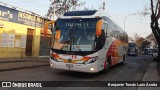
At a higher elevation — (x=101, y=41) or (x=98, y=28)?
(x=98, y=28)

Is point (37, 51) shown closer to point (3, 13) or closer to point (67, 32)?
point (3, 13)

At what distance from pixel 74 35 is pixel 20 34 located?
14670 millimetres

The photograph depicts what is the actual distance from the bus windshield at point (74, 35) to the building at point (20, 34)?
11258 millimetres

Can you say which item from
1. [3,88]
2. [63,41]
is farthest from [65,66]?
[3,88]

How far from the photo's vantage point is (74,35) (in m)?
13.9

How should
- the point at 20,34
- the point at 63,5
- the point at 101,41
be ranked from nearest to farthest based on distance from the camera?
the point at 101,41 < the point at 20,34 < the point at 63,5

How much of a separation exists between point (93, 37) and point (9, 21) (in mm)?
13647

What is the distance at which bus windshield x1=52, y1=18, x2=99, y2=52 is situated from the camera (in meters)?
13.6

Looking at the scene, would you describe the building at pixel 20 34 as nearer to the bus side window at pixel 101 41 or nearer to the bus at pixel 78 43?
the bus at pixel 78 43

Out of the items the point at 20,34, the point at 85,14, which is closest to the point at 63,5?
the point at 20,34

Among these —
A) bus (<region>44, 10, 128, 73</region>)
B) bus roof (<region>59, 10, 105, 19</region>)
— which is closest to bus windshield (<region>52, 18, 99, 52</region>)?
bus (<region>44, 10, 128, 73</region>)

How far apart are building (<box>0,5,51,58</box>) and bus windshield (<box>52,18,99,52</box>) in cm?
1126

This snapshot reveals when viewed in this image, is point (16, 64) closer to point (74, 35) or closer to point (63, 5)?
point (74, 35)

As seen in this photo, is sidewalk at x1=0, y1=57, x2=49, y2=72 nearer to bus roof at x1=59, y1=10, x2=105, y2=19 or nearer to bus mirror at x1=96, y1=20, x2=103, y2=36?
bus roof at x1=59, y1=10, x2=105, y2=19
